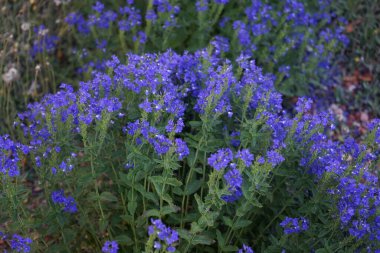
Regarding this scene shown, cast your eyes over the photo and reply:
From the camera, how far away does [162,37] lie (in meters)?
4.90

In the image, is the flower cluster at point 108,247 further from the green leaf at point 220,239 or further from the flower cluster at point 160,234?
the green leaf at point 220,239

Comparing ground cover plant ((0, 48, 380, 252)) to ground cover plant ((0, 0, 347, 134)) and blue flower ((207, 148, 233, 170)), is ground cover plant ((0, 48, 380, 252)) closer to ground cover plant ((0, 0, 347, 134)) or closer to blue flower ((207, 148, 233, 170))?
blue flower ((207, 148, 233, 170))

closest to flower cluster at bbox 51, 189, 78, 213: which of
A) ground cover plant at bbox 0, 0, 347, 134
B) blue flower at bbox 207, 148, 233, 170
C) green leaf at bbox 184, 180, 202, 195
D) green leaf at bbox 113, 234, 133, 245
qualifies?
green leaf at bbox 113, 234, 133, 245

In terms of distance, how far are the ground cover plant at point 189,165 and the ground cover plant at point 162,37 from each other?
1.18m

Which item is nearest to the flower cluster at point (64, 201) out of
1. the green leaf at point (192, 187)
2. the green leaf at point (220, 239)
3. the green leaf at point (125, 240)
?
the green leaf at point (125, 240)

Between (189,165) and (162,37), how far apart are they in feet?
6.63

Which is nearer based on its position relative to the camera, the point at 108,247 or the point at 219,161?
the point at 108,247

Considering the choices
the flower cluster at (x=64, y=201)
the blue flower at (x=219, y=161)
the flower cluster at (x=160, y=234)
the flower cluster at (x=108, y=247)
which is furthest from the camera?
the flower cluster at (x=64, y=201)

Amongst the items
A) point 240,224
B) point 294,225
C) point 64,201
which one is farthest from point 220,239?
point 64,201

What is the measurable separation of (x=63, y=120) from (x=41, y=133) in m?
0.16

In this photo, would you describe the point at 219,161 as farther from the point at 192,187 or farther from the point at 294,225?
the point at 294,225

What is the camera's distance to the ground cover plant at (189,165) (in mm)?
2910

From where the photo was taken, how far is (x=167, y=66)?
11.4ft

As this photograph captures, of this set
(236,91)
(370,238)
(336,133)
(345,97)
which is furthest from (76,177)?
(345,97)
